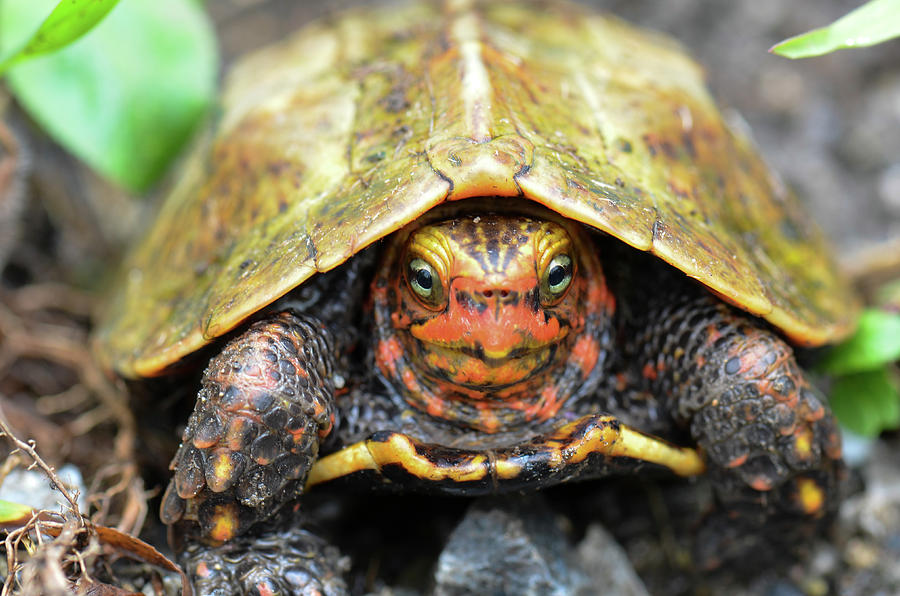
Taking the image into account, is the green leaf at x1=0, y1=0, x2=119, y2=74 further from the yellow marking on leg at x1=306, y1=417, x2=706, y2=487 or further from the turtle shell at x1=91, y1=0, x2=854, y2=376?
the yellow marking on leg at x1=306, y1=417, x2=706, y2=487

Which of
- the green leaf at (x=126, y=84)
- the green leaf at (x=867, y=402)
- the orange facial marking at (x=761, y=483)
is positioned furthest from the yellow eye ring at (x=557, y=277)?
the green leaf at (x=126, y=84)

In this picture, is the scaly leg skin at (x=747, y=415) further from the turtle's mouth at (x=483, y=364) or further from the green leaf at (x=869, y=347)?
the green leaf at (x=869, y=347)

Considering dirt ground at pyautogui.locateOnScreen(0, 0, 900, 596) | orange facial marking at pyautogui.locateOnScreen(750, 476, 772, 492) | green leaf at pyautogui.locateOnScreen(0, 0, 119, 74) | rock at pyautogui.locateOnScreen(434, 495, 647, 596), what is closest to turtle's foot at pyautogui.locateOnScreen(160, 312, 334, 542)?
dirt ground at pyautogui.locateOnScreen(0, 0, 900, 596)

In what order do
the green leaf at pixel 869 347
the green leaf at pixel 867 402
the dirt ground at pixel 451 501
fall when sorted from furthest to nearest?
the green leaf at pixel 867 402
the green leaf at pixel 869 347
the dirt ground at pixel 451 501

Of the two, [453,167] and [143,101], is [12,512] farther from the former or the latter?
[143,101]

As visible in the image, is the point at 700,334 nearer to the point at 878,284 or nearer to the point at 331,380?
the point at 331,380

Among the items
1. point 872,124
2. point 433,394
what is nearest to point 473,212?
point 433,394
